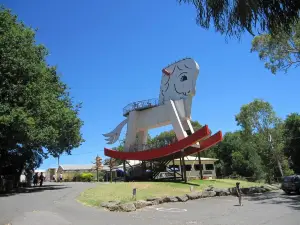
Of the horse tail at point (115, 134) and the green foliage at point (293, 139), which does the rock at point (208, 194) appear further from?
the green foliage at point (293, 139)

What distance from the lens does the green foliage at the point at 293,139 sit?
48812 millimetres

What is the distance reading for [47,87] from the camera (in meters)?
27.5

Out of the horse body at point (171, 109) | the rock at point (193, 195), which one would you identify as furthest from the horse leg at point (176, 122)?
the rock at point (193, 195)

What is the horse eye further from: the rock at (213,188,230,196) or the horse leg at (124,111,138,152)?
the rock at (213,188,230,196)

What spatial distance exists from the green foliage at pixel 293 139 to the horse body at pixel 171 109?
2508 centimetres

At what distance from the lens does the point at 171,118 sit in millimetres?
31344

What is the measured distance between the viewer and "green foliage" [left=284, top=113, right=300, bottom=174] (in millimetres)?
48812

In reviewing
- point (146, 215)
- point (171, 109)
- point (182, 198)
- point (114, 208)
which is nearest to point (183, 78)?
point (171, 109)

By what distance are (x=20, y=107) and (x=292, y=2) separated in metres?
20.7

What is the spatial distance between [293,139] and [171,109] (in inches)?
1077

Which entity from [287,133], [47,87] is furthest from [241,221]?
[287,133]

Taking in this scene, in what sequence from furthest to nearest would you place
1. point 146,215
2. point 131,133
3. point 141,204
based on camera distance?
1. point 131,133
2. point 141,204
3. point 146,215

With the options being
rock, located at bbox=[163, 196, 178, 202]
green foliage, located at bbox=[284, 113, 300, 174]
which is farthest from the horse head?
green foliage, located at bbox=[284, 113, 300, 174]

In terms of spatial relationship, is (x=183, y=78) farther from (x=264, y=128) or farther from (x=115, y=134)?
(x=264, y=128)
